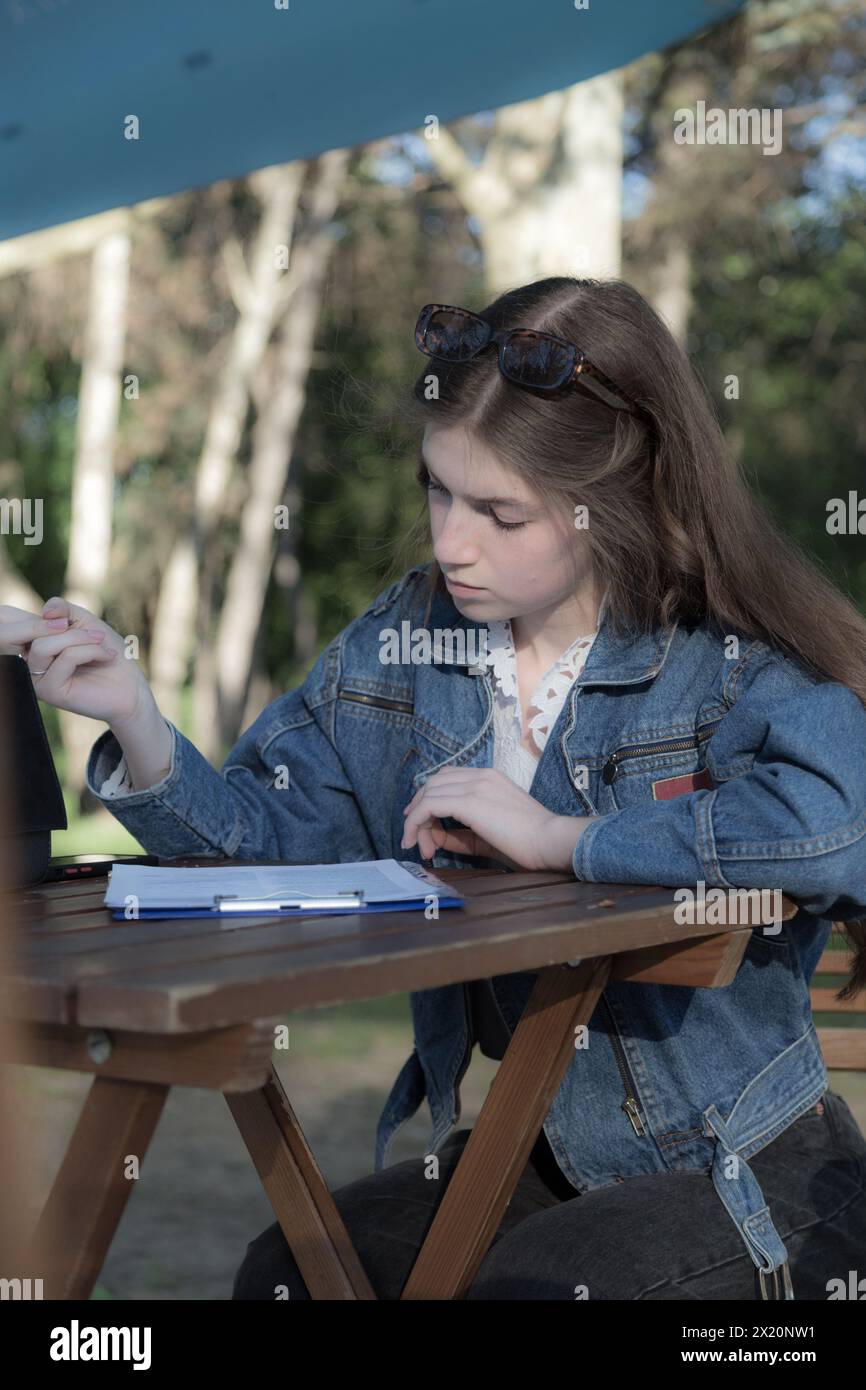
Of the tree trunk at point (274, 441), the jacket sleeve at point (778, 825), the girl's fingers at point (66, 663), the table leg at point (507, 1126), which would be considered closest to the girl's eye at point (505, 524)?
the jacket sleeve at point (778, 825)

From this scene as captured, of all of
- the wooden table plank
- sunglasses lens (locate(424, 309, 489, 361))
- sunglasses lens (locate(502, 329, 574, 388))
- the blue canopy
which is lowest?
the wooden table plank

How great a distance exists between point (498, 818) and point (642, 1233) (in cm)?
50

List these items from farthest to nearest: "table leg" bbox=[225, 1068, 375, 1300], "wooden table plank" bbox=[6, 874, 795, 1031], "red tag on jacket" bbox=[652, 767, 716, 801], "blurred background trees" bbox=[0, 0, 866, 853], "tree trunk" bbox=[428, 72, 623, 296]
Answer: "blurred background trees" bbox=[0, 0, 866, 853] → "tree trunk" bbox=[428, 72, 623, 296] → "red tag on jacket" bbox=[652, 767, 716, 801] → "table leg" bbox=[225, 1068, 375, 1300] → "wooden table plank" bbox=[6, 874, 795, 1031]

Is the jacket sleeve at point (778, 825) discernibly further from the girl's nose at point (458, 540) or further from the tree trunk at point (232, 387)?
the tree trunk at point (232, 387)

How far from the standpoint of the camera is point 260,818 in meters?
2.31

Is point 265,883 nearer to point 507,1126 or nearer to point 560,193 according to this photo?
point 507,1126

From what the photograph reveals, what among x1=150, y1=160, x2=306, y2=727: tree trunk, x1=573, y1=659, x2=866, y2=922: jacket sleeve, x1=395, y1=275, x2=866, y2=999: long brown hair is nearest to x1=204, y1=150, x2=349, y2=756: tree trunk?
x1=150, y1=160, x2=306, y2=727: tree trunk

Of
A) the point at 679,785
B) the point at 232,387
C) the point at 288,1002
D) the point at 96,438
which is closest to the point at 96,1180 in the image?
the point at 288,1002

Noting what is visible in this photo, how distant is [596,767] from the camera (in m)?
2.17

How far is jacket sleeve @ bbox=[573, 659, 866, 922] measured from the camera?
177 centimetres

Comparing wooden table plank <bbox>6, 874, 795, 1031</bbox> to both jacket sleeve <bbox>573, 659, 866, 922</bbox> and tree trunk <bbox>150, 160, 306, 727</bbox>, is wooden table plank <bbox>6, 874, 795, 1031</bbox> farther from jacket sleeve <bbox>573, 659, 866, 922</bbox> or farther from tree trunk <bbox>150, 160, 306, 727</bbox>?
tree trunk <bbox>150, 160, 306, 727</bbox>

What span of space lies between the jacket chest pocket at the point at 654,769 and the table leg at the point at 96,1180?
0.97m

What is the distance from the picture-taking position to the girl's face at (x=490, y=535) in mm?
2148
